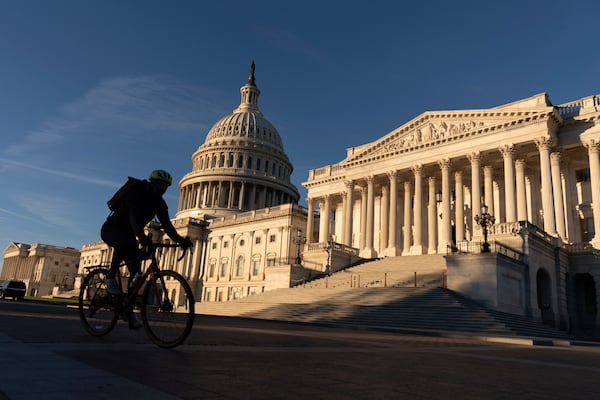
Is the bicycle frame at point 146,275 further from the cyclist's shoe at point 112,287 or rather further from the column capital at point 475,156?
the column capital at point 475,156

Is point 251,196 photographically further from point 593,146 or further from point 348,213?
point 593,146

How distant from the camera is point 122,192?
294 inches

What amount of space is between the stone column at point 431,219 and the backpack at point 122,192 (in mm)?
43879

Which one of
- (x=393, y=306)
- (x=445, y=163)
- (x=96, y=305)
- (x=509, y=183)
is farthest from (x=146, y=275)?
(x=445, y=163)

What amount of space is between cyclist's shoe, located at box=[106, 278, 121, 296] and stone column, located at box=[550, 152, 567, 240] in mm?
39672

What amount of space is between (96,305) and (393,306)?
916 inches

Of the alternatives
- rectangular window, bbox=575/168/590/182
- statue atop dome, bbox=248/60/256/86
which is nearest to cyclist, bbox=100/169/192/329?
rectangular window, bbox=575/168/590/182

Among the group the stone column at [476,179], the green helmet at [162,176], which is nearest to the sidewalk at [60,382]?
the green helmet at [162,176]

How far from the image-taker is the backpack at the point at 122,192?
742 cm

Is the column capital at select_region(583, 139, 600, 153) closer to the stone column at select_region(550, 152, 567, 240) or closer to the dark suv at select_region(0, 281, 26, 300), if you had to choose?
the stone column at select_region(550, 152, 567, 240)

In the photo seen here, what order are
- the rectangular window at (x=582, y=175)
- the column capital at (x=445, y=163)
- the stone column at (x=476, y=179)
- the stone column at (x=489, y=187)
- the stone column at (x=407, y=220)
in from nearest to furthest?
the stone column at (x=476, y=179)
the rectangular window at (x=582, y=175)
the stone column at (x=489, y=187)
the column capital at (x=445, y=163)
the stone column at (x=407, y=220)

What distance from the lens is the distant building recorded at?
136000 millimetres

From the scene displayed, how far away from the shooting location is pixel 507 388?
521cm

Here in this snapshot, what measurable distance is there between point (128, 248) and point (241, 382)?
13.4 feet
